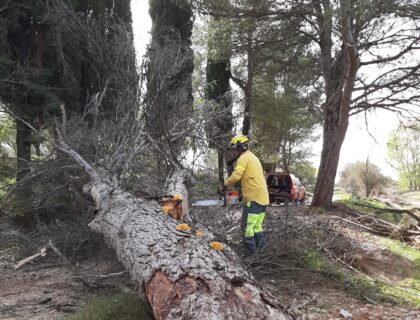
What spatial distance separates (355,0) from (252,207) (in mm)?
4513

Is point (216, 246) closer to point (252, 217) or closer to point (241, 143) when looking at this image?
point (252, 217)

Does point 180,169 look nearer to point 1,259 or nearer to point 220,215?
point 220,215

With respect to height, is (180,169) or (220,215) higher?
(180,169)

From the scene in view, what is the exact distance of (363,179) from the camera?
21.9 m

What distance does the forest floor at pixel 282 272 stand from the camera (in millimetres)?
4277

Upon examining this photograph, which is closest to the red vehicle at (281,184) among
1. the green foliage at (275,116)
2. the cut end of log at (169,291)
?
the green foliage at (275,116)

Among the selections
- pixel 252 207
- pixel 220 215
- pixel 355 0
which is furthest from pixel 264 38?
pixel 252 207

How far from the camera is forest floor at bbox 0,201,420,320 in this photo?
428cm

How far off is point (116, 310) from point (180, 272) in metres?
1.11

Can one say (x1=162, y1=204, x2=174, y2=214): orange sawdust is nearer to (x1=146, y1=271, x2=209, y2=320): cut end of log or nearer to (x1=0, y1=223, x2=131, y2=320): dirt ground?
(x1=0, y1=223, x2=131, y2=320): dirt ground

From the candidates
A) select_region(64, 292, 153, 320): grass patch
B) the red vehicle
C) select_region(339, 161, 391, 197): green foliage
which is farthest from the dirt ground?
select_region(339, 161, 391, 197): green foliage

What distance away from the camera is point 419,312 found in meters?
4.02

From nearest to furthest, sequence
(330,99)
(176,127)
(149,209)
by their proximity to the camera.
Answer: (149,209) < (176,127) < (330,99)

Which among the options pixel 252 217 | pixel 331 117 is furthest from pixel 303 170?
pixel 252 217
